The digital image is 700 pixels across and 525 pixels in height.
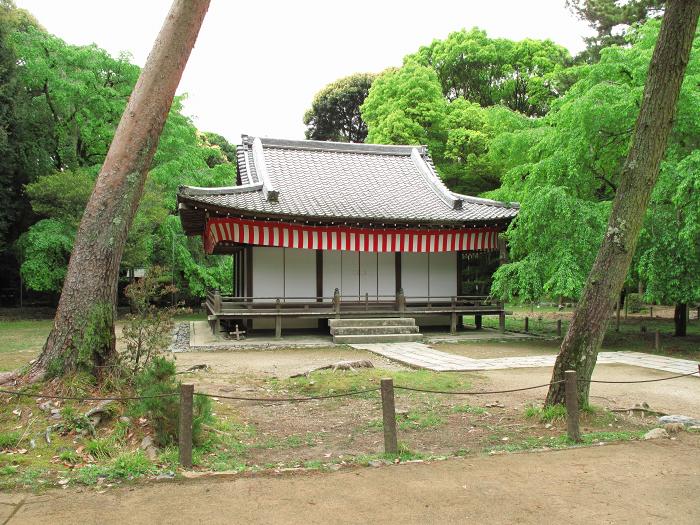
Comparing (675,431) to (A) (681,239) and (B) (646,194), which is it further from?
(A) (681,239)

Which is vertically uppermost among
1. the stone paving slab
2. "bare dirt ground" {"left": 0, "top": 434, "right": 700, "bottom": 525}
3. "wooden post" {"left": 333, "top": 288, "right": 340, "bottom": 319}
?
"wooden post" {"left": 333, "top": 288, "right": 340, "bottom": 319}

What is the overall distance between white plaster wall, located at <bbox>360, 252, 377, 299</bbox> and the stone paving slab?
13.0ft

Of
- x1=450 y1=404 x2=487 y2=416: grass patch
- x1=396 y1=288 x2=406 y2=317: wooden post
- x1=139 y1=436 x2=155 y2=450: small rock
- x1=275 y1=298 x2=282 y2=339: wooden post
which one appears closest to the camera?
x1=139 y1=436 x2=155 y2=450: small rock

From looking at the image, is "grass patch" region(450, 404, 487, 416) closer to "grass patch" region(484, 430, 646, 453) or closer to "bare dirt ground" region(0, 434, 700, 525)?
"grass patch" region(484, 430, 646, 453)

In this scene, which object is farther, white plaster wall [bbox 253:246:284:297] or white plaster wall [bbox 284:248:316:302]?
white plaster wall [bbox 284:248:316:302]

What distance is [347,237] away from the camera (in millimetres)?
16188

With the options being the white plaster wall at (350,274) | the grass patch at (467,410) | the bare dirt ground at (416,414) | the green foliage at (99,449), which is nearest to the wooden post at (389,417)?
the bare dirt ground at (416,414)

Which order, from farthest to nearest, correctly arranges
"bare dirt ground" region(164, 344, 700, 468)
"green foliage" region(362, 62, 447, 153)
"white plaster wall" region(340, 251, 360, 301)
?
"green foliage" region(362, 62, 447, 153), "white plaster wall" region(340, 251, 360, 301), "bare dirt ground" region(164, 344, 700, 468)

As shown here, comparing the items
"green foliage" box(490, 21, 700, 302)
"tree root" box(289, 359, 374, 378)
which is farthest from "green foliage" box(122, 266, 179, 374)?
"green foliage" box(490, 21, 700, 302)

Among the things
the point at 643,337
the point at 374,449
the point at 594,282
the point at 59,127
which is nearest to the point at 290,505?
the point at 374,449

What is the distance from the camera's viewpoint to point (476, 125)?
28.1 metres

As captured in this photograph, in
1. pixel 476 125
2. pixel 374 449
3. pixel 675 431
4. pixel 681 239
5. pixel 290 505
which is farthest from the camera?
pixel 476 125

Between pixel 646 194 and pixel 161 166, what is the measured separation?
20.0 meters

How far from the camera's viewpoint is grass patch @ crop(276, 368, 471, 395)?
28.0 ft
